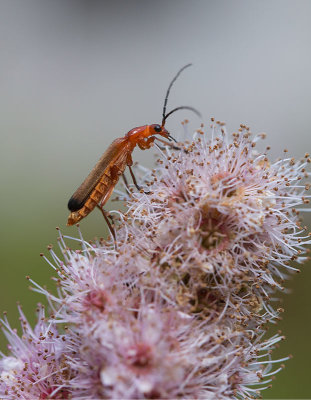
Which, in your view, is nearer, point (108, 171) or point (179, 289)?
point (179, 289)

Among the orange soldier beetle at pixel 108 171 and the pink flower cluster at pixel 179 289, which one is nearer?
the pink flower cluster at pixel 179 289

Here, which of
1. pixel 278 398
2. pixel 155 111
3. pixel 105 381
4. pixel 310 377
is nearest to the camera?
pixel 105 381

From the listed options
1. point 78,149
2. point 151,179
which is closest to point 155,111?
point 78,149

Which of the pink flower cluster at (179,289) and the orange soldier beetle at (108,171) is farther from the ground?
the orange soldier beetle at (108,171)

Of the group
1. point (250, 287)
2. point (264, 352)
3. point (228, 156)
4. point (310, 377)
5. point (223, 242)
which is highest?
point (228, 156)

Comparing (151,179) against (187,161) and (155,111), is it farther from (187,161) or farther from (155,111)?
(155,111)
